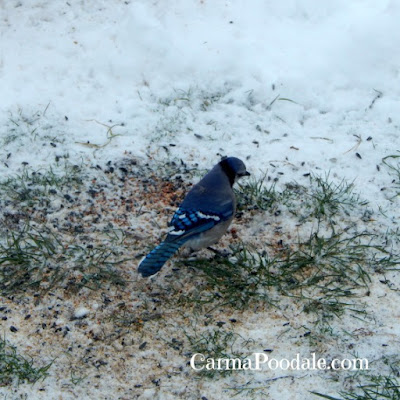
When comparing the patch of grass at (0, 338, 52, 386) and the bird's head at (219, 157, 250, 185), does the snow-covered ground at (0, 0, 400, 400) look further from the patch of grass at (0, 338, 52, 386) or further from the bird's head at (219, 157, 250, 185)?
the bird's head at (219, 157, 250, 185)

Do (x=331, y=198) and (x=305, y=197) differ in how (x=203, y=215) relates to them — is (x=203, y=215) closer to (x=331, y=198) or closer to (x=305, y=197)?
(x=305, y=197)

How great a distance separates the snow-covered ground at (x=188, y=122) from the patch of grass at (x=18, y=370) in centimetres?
8

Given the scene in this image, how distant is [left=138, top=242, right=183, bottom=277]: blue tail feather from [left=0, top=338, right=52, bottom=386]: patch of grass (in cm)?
82

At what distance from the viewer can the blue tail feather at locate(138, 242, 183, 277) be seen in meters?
4.39

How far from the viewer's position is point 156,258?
4.41m

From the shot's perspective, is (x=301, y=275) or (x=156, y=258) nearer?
(x=156, y=258)

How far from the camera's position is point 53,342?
4.16 meters

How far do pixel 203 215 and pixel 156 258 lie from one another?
484 millimetres

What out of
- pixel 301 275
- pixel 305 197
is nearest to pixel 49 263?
pixel 301 275

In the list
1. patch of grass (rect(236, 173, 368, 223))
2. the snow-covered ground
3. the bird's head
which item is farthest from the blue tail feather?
patch of grass (rect(236, 173, 368, 223))

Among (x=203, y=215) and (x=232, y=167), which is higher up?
(x=232, y=167)

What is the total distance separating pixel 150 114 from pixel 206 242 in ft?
5.02

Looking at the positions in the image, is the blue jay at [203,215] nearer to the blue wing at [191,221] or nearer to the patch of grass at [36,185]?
the blue wing at [191,221]

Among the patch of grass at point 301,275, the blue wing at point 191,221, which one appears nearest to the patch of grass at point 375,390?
the patch of grass at point 301,275
